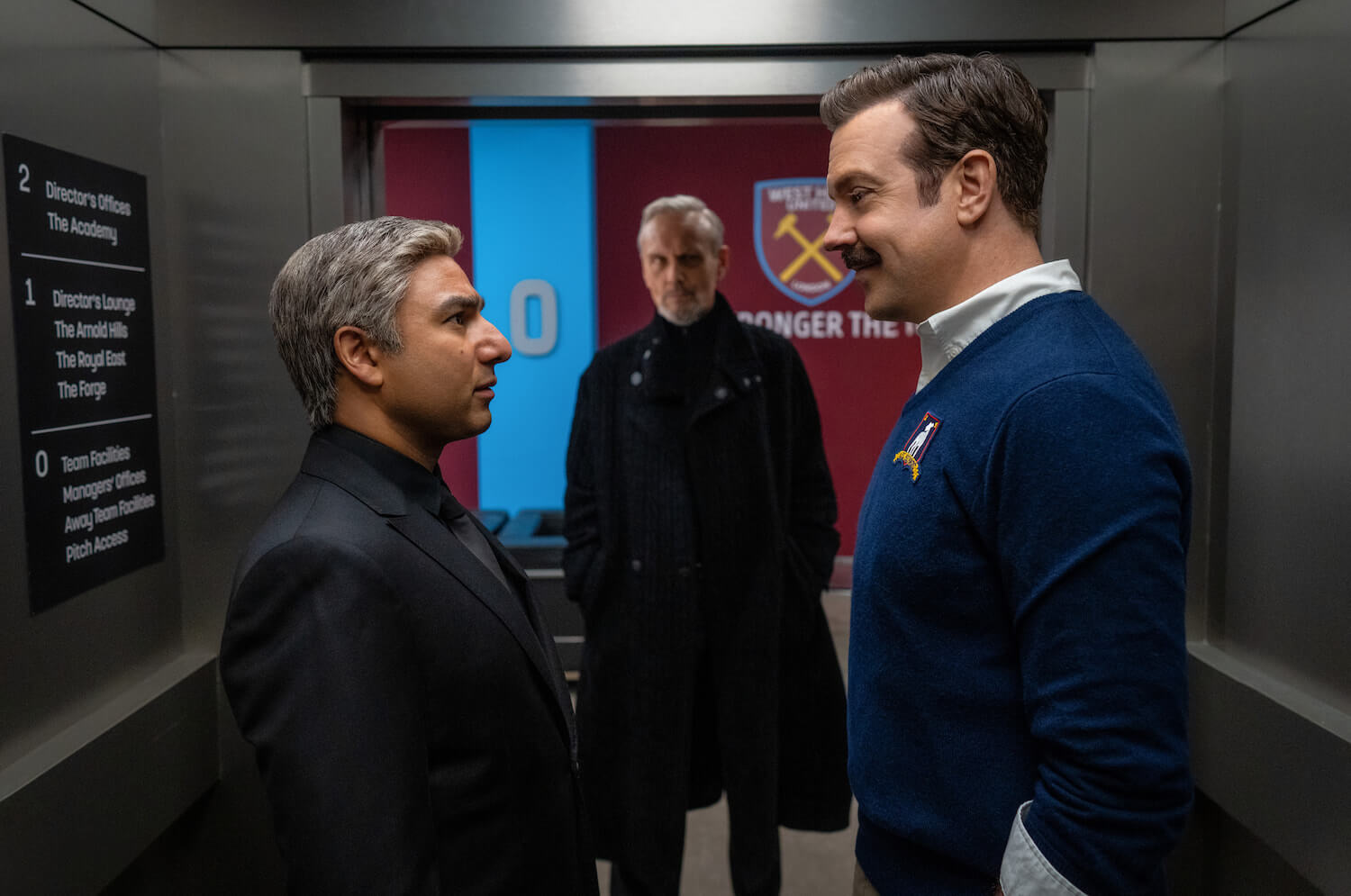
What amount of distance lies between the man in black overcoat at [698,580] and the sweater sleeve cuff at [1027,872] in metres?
1.51

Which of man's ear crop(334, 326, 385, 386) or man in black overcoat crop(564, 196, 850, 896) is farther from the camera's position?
man in black overcoat crop(564, 196, 850, 896)

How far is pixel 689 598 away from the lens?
2.57 meters

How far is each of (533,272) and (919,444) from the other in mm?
4080

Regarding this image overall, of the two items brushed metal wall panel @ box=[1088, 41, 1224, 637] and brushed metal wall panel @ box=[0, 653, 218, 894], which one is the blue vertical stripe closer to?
brushed metal wall panel @ box=[0, 653, 218, 894]

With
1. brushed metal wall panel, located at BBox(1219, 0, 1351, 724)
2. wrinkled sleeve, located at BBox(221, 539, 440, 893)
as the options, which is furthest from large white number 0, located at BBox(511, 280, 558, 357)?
wrinkled sleeve, located at BBox(221, 539, 440, 893)

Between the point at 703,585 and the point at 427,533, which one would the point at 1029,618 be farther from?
the point at 703,585

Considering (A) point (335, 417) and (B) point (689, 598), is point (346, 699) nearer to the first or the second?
(A) point (335, 417)

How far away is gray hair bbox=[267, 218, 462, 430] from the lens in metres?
1.32

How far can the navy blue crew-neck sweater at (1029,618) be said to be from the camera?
100 cm

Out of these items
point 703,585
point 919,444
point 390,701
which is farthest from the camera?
point 703,585

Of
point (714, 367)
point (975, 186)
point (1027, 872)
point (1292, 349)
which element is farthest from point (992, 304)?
→ point (714, 367)

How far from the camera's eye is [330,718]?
108cm

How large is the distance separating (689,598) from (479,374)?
1313 mm

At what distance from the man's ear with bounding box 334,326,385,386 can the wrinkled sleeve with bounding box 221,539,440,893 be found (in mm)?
288
